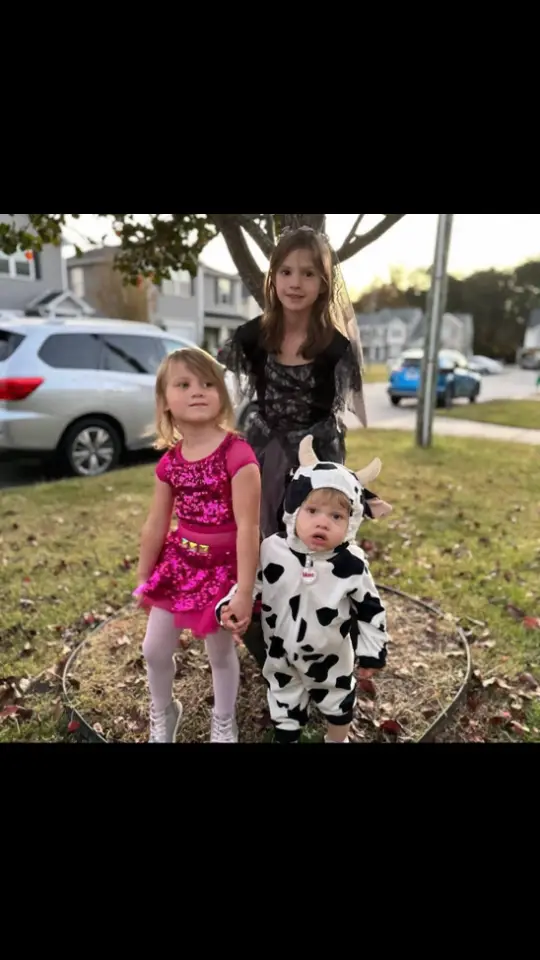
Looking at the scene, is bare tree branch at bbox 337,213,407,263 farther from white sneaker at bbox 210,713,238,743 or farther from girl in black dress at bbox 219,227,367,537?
white sneaker at bbox 210,713,238,743

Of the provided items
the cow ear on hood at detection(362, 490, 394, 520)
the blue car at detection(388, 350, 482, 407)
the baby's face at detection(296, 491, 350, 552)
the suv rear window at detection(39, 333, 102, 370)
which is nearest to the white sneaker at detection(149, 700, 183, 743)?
the baby's face at detection(296, 491, 350, 552)

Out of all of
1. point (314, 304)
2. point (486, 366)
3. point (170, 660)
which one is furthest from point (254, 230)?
point (486, 366)

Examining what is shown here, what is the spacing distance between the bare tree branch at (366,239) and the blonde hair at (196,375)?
3.55ft

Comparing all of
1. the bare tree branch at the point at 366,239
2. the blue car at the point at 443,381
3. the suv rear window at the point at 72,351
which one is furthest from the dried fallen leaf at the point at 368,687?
the blue car at the point at 443,381

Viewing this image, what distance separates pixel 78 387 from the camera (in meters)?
4.89

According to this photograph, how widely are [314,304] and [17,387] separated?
3375 mm

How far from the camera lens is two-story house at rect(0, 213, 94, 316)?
5.66 m

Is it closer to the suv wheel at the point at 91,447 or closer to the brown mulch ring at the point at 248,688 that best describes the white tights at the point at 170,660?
the brown mulch ring at the point at 248,688

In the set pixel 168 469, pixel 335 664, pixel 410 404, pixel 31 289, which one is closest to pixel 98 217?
pixel 168 469

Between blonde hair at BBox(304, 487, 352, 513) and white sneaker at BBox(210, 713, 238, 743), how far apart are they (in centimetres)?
82

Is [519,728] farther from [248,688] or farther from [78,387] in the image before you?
[78,387]

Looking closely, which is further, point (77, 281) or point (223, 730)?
point (77, 281)
